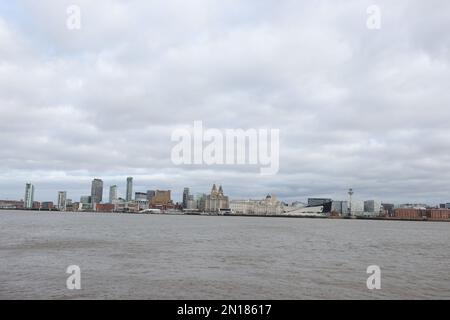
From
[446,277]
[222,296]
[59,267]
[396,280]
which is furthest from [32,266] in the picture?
[446,277]

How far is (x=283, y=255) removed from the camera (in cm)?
4975

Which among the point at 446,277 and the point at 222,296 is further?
the point at 446,277

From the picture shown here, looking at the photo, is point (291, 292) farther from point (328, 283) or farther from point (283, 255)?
point (283, 255)

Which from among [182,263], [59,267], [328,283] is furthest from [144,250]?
[328,283]

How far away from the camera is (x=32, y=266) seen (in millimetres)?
36844

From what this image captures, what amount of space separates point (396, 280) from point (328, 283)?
639cm

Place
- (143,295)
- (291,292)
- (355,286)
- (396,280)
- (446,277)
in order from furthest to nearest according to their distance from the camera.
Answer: (446,277)
(396,280)
(355,286)
(291,292)
(143,295)

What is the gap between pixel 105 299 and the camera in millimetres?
25438

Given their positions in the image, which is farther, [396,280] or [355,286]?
[396,280]

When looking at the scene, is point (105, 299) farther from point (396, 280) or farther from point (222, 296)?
point (396, 280)

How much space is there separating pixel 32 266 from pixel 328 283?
22.8m
